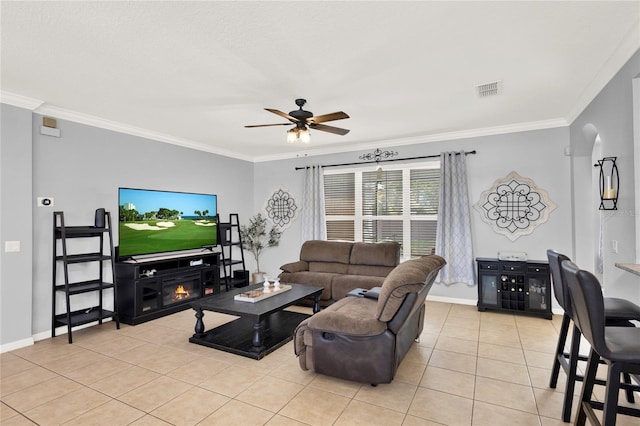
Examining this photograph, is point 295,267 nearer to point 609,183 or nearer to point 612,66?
point 609,183

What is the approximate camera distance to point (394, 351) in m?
2.54

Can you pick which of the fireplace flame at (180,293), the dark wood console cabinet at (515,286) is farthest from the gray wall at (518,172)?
the fireplace flame at (180,293)

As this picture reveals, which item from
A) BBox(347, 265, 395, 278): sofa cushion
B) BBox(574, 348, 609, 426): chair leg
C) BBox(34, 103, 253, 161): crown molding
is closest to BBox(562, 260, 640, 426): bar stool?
BBox(574, 348, 609, 426): chair leg

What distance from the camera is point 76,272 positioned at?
3996mm

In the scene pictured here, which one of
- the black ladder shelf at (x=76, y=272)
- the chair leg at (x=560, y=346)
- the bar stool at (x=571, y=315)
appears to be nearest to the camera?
the bar stool at (x=571, y=315)

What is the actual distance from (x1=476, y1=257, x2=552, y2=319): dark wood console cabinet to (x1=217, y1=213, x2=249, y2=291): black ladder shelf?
401cm

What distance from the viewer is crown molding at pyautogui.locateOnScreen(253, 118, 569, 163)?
454 centimetres

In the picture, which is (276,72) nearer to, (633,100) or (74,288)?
(633,100)

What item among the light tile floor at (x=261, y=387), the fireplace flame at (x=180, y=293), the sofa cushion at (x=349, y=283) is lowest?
the light tile floor at (x=261, y=387)

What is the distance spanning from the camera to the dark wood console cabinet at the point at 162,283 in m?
4.18

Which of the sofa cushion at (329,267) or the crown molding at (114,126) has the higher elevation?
Answer: the crown molding at (114,126)

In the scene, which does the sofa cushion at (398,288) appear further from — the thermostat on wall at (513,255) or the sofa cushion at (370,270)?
the thermostat on wall at (513,255)

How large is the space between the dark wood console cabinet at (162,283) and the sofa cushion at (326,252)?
Answer: 59.1 inches

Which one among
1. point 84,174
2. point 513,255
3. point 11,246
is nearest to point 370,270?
point 513,255
